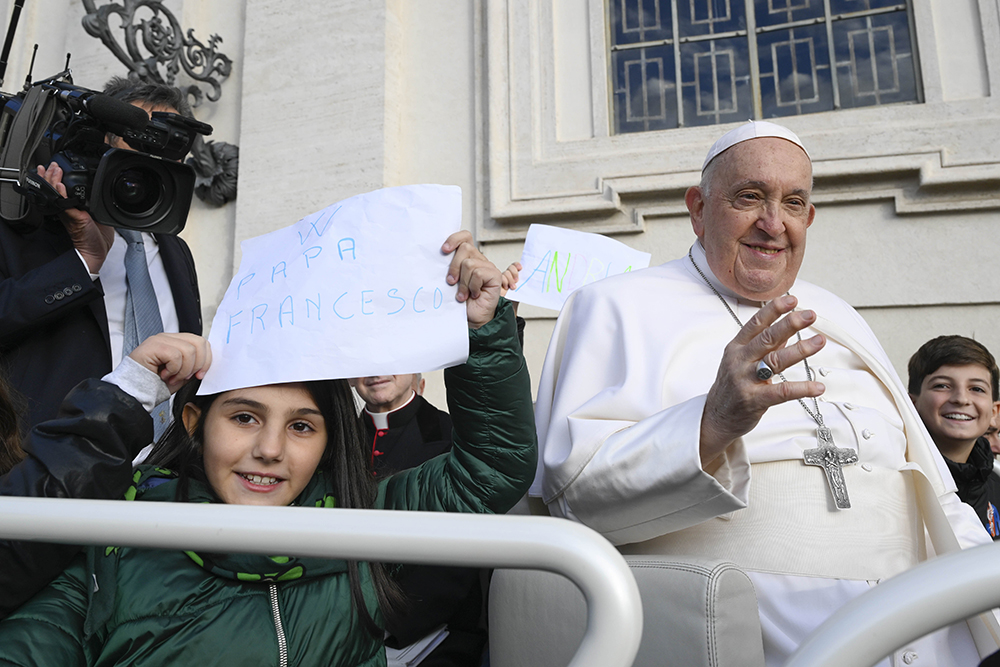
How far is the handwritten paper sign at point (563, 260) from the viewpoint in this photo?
3.23 m

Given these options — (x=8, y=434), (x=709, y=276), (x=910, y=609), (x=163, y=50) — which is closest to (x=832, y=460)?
(x=709, y=276)

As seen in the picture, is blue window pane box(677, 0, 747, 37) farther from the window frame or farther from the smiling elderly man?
the smiling elderly man

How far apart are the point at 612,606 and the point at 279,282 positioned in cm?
113

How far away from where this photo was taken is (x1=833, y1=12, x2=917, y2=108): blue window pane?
4781 mm

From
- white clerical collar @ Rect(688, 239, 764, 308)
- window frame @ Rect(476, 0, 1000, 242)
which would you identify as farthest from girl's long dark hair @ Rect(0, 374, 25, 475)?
window frame @ Rect(476, 0, 1000, 242)

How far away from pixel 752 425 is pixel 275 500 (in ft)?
3.38

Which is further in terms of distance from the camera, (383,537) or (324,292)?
(324,292)

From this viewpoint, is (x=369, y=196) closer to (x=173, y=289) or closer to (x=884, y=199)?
(x=173, y=289)

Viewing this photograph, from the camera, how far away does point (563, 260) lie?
3.27m

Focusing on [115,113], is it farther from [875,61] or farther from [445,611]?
[875,61]

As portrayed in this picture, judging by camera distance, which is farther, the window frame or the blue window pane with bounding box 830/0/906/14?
the blue window pane with bounding box 830/0/906/14

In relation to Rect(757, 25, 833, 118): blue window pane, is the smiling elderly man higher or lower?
lower

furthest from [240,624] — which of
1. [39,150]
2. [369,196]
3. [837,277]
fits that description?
[837,277]

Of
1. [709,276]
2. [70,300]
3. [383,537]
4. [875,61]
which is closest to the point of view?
[383,537]
